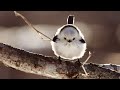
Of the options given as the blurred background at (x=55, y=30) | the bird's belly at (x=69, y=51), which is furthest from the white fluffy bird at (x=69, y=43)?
the blurred background at (x=55, y=30)

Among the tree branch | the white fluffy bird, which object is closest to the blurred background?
the white fluffy bird

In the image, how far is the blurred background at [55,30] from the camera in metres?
1.56

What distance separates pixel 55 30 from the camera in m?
1.56

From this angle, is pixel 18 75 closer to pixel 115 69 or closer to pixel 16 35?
pixel 16 35

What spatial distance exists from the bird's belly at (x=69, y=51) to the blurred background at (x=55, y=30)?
532 millimetres

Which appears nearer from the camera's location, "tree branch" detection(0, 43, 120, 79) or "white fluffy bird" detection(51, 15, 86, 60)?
"tree branch" detection(0, 43, 120, 79)

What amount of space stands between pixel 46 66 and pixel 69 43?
0.15m

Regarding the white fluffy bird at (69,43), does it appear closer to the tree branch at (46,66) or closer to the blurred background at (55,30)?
the tree branch at (46,66)

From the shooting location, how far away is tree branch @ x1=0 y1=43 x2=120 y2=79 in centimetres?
86

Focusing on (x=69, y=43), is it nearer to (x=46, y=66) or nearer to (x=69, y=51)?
(x=69, y=51)

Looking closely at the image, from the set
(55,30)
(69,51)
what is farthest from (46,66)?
(55,30)

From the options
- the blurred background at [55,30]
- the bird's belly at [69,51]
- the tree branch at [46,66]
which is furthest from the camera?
the blurred background at [55,30]

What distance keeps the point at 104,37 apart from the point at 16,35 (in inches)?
16.0

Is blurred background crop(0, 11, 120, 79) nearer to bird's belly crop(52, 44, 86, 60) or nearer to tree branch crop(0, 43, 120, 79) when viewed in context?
bird's belly crop(52, 44, 86, 60)
